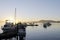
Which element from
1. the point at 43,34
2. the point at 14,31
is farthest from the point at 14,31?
the point at 43,34

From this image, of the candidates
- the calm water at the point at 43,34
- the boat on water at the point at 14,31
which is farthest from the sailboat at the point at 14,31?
the calm water at the point at 43,34

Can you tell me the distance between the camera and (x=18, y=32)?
3057 millimetres

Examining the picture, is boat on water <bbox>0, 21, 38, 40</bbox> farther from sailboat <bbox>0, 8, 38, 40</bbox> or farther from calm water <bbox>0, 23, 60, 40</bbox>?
calm water <bbox>0, 23, 60, 40</bbox>

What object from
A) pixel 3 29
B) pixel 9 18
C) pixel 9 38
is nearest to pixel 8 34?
pixel 9 38

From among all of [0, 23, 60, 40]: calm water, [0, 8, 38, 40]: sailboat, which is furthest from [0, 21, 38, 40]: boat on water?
[0, 23, 60, 40]: calm water

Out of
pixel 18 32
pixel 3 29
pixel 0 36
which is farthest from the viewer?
pixel 3 29

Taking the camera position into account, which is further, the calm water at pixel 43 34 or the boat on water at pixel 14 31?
the calm water at pixel 43 34

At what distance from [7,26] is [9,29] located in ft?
0.78

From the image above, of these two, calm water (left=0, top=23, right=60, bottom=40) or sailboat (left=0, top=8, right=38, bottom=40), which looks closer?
sailboat (left=0, top=8, right=38, bottom=40)

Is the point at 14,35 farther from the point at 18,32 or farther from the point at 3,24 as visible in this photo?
the point at 3,24

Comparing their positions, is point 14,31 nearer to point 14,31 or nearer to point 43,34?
point 14,31

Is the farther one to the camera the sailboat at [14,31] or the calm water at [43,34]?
the calm water at [43,34]

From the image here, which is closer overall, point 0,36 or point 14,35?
point 0,36

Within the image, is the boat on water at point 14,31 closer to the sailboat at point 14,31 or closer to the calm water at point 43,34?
the sailboat at point 14,31
